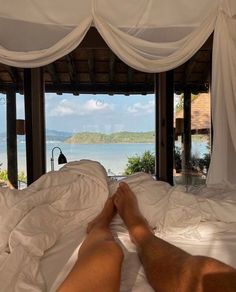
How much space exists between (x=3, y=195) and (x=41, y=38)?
1.25 meters

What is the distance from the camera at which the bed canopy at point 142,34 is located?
2074 mm

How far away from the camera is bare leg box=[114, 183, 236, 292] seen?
0.82 metres

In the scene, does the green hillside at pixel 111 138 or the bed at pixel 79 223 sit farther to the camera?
the green hillside at pixel 111 138

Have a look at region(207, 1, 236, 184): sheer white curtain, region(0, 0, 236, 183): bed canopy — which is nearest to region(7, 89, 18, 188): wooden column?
region(0, 0, 236, 183): bed canopy

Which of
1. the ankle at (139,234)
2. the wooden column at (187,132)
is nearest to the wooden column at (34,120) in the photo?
the wooden column at (187,132)

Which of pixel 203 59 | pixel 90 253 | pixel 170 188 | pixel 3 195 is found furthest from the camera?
pixel 203 59

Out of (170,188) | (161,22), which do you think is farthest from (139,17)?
(170,188)

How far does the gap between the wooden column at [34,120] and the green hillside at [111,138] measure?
360 mm

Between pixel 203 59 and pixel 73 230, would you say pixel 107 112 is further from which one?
pixel 73 230

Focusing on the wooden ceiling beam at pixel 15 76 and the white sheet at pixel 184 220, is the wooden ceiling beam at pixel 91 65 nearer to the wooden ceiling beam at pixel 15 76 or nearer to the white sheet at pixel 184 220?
the wooden ceiling beam at pixel 15 76

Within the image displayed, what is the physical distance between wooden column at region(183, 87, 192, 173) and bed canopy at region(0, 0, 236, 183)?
151 cm

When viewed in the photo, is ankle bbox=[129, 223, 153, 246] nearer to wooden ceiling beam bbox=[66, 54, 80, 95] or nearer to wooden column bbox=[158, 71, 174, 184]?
wooden column bbox=[158, 71, 174, 184]

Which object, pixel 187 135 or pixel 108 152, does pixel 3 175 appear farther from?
pixel 187 135

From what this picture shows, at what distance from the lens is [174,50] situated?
219 cm
